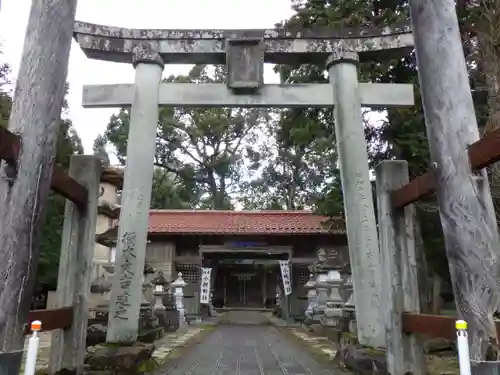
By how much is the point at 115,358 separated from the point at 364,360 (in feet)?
9.76

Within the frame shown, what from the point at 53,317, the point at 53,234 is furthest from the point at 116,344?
the point at 53,234

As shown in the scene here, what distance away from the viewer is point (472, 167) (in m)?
3.19

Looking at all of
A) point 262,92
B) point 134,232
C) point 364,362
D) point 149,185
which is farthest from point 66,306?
point 262,92

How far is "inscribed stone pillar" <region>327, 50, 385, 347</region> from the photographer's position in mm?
5891

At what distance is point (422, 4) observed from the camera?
3.60 meters

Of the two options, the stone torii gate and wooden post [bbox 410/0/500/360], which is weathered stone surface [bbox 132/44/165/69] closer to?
the stone torii gate

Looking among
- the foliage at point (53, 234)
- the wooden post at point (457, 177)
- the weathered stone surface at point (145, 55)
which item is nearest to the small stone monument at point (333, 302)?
the weathered stone surface at point (145, 55)

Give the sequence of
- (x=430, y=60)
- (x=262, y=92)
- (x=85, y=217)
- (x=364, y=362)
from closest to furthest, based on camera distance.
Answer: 1. (x=430, y=60)
2. (x=85, y=217)
3. (x=364, y=362)
4. (x=262, y=92)

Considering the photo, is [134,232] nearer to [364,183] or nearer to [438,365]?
[364,183]

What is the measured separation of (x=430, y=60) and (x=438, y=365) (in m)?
4.71

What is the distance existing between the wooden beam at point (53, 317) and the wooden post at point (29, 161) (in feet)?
1.64

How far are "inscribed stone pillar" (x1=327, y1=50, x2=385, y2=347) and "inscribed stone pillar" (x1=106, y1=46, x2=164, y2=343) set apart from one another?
9.20ft

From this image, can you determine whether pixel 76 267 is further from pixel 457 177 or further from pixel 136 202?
pixel 457 177

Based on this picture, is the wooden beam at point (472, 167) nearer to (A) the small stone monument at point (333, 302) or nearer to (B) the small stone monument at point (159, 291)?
(A) the small stone monument at point (333, 302)
